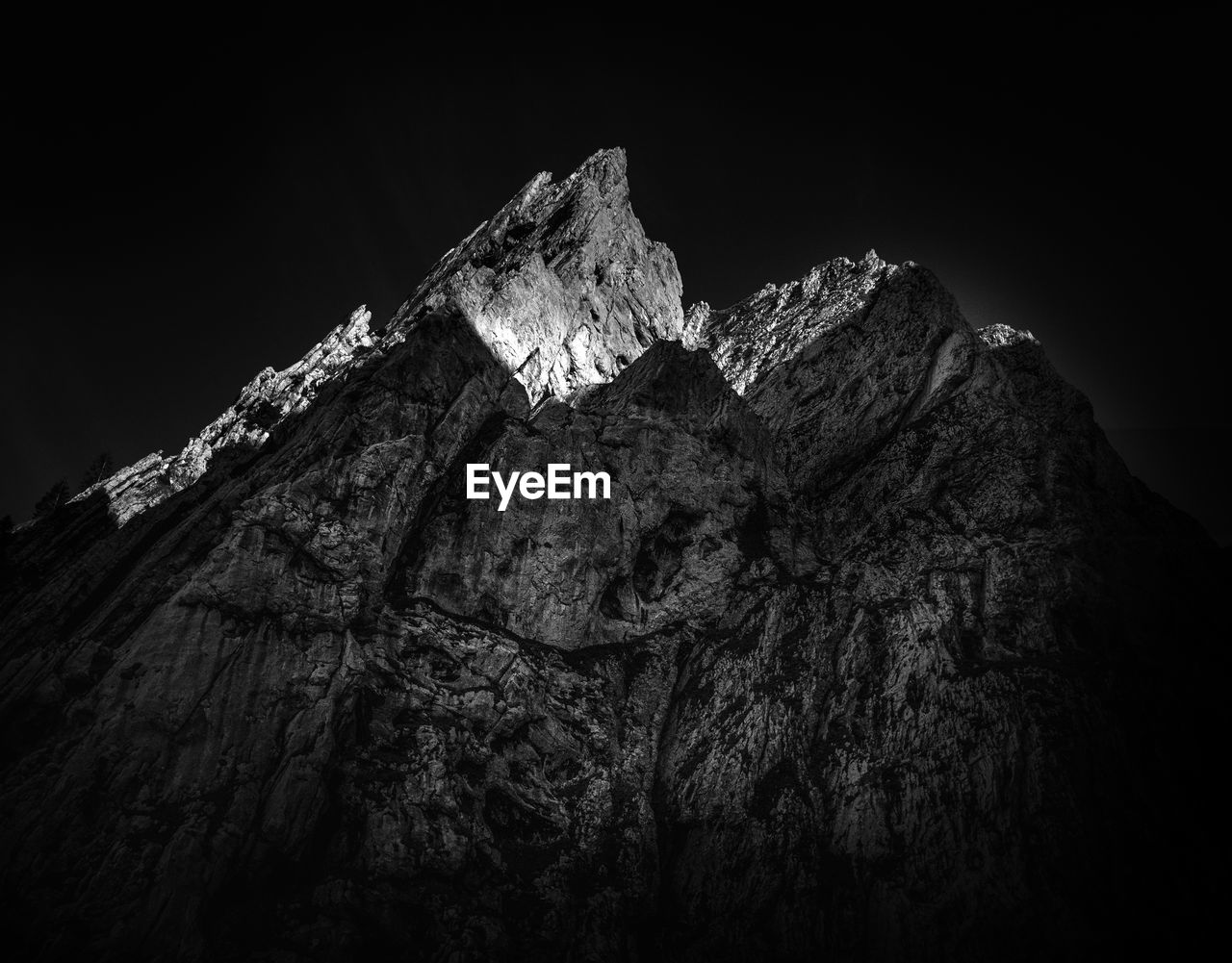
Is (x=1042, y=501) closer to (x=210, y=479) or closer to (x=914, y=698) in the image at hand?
(x=914, y=698)

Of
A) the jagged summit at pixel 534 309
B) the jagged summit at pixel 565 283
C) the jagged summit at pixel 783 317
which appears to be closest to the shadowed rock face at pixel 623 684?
the jagged summit at pixel 534 309

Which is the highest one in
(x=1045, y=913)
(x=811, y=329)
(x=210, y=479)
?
(x=811, y=329)

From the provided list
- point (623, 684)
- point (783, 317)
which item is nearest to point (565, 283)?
point (783, 317)

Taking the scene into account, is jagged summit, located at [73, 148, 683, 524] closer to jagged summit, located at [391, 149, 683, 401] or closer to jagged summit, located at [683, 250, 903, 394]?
jagged summit, located at [391, 149, 683, 401]

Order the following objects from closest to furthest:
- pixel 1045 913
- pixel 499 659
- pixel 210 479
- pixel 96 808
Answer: pixel 1045 913 → pixel 96 808 → pixel 499 659 → pixel 210 479

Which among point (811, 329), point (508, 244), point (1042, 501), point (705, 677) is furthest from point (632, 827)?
point (508, 244)

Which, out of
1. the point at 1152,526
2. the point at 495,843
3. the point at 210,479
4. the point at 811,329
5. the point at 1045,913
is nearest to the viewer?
the point at 1045,913

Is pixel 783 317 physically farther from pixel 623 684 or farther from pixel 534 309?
pixel 623 684

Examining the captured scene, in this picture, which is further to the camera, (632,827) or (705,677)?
(705,677)

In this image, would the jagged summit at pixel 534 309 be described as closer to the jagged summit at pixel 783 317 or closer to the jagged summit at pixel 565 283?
the jagged summit at pixel 565 283
